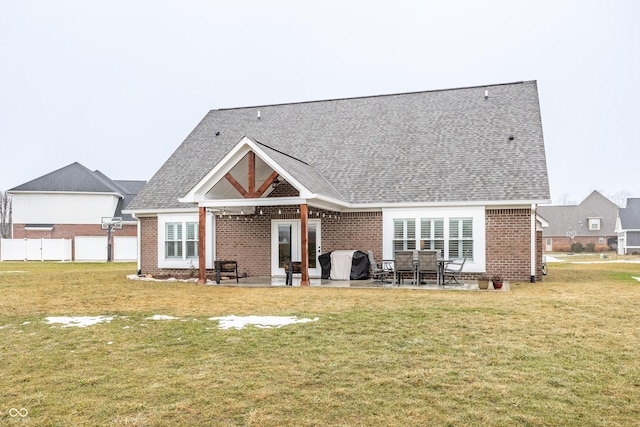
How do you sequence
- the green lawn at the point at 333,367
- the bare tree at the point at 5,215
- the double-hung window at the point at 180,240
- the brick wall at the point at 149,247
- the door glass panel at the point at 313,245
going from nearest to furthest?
the green lawn at the point at 333,367, the door glass panel at the point at 313,245, the double-hung window at the point at 180,240, the brick wall at the point at 149,247, the bare tree at the point at 5,215

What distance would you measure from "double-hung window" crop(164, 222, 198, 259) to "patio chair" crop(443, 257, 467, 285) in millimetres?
9302

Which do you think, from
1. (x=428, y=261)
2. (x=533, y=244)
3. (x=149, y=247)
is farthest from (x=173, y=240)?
(x=533, y=244)

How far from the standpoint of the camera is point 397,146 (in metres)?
19.5

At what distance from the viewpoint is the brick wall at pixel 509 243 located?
52.5 ft

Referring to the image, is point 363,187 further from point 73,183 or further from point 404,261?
point 73,183

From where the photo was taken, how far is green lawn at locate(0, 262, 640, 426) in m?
4.55

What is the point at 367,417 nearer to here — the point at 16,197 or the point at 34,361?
the point at 34,361

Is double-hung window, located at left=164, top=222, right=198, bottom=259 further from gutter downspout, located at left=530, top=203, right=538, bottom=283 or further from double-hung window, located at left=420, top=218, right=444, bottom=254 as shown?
gutter downspout, located at left=530, top=203, right=538, bottom=283

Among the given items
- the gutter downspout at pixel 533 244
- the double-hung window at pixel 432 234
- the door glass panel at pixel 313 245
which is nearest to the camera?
the gutter downspout at pixel 533 244

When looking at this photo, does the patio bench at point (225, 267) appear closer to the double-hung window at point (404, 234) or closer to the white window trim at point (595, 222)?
the double-hung window at point (404, 234)

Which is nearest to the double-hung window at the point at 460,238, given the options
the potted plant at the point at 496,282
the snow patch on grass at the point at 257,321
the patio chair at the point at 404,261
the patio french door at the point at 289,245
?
the patio chair at the point at 404,261

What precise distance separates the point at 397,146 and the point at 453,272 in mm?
5864

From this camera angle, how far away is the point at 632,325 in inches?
334

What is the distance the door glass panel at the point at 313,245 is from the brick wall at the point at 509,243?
5823 mm
